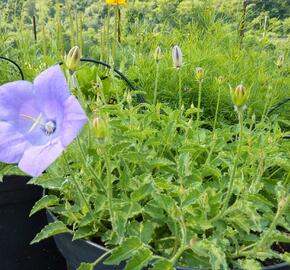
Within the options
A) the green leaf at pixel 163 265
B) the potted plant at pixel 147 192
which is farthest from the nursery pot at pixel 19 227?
the green leaf at pixel 163 265

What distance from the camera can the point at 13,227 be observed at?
4.06 ft

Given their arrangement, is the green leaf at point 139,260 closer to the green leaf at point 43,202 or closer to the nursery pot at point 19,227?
the green leaf at point 43,202

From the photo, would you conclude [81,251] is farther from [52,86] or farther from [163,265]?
[52,86]

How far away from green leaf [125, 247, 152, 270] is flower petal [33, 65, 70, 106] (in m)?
0.25

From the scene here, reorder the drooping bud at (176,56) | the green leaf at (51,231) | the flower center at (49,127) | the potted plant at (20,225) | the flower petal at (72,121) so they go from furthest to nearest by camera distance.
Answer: the potted plant at (20,225), the drooping bud at (176,56), the green leaf at (51,231), the flower center at (49,127), the flower petal at (72,121)

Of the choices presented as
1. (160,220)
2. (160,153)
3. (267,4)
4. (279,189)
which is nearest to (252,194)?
(279,189)

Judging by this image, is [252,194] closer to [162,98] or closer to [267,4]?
[162,98]

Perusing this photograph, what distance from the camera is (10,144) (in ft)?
2.22

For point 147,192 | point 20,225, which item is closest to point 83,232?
point 147,192

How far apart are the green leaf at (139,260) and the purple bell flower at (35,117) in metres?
0.20

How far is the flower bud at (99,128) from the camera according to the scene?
603 mm

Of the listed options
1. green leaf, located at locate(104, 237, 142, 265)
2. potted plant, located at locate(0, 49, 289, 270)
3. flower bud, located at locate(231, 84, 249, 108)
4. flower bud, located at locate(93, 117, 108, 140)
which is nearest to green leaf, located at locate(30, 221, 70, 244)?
potted plant, located at locate(0, 49, 289, 270)

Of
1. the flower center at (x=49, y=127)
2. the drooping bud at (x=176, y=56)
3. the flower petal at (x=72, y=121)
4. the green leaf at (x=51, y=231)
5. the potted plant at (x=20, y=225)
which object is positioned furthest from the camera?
the potted plant at (x=20, y=225)

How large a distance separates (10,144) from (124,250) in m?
0.23
